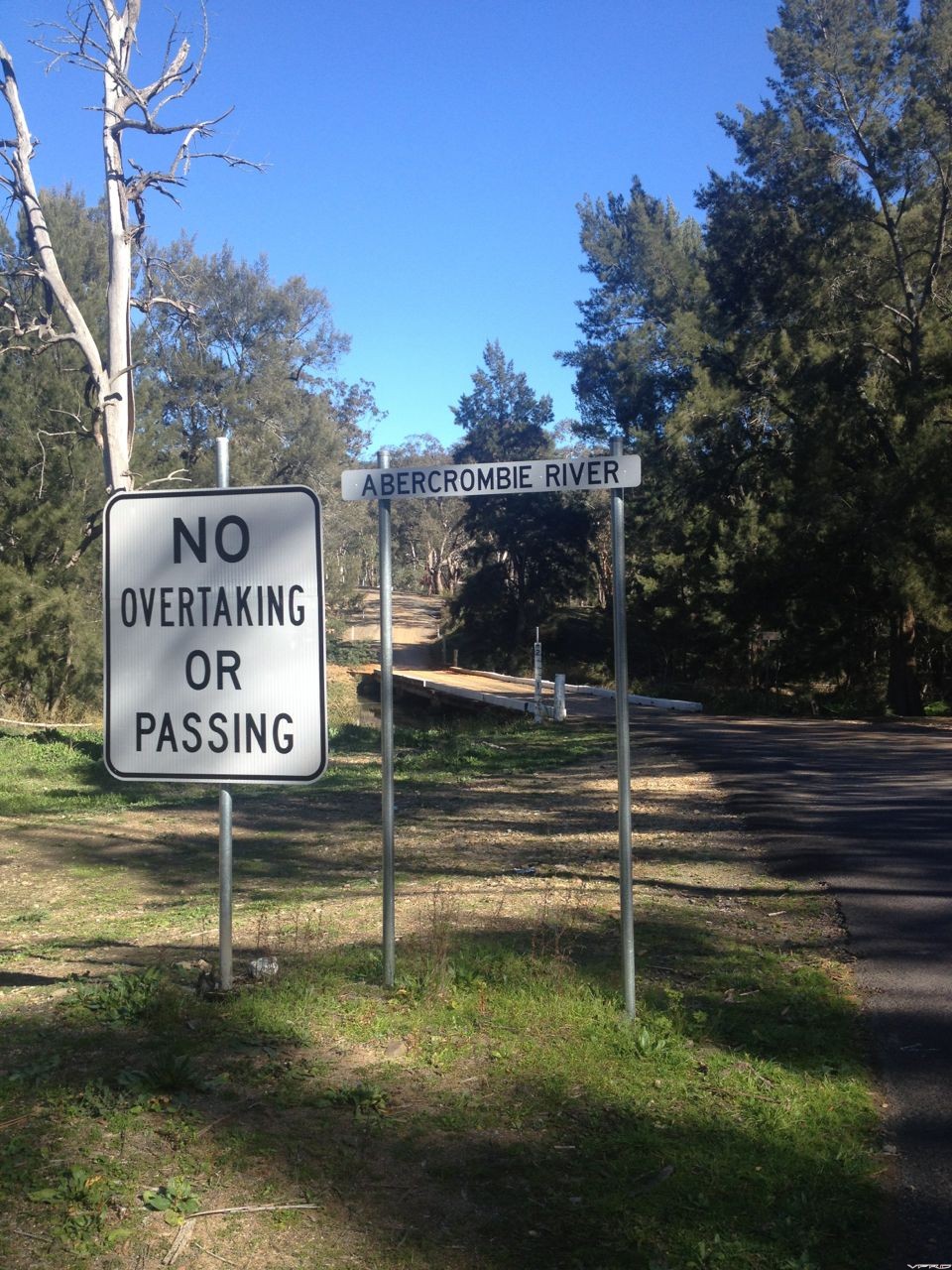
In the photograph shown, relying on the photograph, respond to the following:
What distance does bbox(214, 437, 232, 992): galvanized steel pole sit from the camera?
16.0 feet

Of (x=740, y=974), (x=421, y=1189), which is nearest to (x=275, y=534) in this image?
(x=421, y=1189)

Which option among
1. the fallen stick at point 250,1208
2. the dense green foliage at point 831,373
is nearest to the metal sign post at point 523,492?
the fallen stick at point 250,1208

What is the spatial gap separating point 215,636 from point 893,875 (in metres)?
5.59

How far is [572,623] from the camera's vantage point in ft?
178

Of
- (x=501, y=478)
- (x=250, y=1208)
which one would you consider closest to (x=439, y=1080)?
(x=250, y=1208)

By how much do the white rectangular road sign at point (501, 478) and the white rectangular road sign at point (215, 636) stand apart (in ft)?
1.68

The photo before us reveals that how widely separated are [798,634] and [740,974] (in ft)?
100

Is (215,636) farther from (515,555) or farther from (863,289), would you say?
(515,555)

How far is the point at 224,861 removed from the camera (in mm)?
4922

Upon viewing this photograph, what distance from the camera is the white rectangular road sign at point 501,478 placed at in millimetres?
4902

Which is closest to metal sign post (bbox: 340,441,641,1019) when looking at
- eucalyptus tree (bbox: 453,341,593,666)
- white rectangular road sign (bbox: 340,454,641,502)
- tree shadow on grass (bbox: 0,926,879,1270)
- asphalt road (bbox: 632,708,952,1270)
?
white rectangular road sign (bbox: 340,454,641,502)

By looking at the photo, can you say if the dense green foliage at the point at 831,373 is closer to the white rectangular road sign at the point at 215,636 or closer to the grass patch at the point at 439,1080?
the grass patch at the point at 439,1080

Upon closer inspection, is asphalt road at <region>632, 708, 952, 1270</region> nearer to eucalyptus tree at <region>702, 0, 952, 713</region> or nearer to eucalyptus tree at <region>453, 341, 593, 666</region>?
eucalyptus tree at <region>702, 0, 952, 713</region>

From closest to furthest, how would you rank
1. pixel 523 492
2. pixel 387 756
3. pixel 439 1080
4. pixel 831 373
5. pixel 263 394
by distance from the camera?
1. pixel 439 1080
2. pixel 523 492
3. pixel 387 756
4. pixel 831 373
5. pixel 263 394
